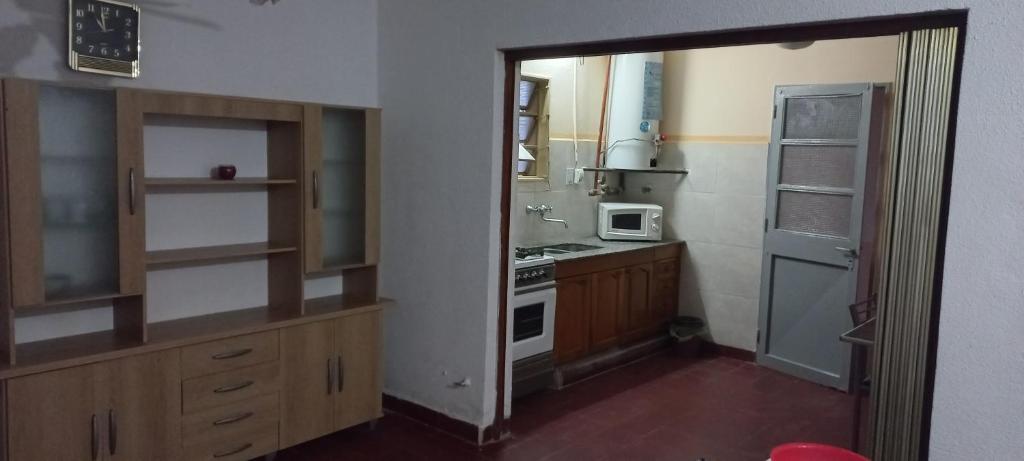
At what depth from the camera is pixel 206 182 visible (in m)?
3.24

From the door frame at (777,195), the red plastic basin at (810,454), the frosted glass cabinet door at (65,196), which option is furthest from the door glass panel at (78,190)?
the door frame at (777,195)

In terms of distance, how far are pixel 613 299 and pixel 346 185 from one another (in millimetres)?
2191

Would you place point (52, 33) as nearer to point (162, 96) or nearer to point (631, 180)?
point (162, 96)

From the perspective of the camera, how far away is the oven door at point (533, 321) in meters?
4.38

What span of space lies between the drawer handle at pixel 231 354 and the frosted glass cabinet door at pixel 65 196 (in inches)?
19.1

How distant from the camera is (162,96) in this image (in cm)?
303

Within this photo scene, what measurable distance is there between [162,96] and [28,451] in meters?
1.42

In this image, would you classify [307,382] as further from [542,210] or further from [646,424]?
[542,210]

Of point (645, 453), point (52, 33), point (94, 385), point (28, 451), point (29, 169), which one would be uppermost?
point (52, 33)

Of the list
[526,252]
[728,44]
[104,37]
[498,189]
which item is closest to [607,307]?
[526,252]

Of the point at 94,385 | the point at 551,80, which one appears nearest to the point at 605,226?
the point at 551,80

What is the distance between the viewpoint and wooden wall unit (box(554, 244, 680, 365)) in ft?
15.9

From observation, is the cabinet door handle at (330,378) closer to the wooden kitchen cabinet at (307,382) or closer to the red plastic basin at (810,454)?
the wooden kitchen cabinet at (307,382)

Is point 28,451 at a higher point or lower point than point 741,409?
higher
